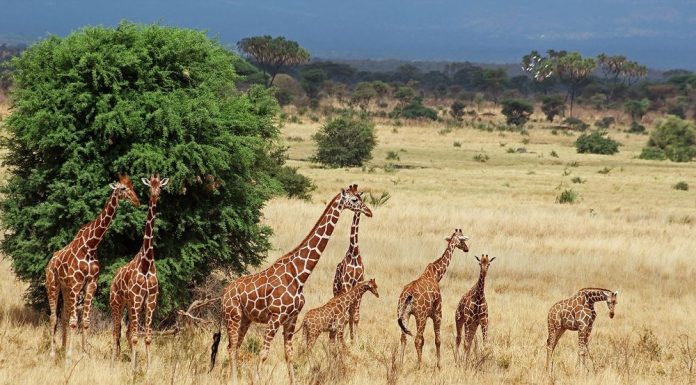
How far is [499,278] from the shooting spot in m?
20.0

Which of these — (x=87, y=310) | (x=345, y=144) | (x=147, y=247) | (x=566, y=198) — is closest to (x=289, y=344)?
(x=147, y=247)

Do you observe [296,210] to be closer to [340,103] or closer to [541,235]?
[541,235]

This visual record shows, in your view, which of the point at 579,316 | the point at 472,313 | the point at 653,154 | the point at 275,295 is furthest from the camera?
the point at 653,154

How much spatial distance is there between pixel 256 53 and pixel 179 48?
122 m

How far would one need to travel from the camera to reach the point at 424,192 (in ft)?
126

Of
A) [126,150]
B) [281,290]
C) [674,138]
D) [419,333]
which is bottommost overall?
[674,138]

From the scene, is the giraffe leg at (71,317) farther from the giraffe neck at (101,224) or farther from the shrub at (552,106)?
the shrub at (552,106)

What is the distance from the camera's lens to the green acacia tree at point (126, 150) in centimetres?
1249

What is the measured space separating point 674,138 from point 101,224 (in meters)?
62.3

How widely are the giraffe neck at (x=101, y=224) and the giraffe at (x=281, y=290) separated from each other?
167cm

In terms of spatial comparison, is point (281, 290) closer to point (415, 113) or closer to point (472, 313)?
point (472, 313)

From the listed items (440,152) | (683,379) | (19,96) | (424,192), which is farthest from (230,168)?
(440,152)

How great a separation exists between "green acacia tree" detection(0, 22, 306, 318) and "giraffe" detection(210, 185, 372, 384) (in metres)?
3.24

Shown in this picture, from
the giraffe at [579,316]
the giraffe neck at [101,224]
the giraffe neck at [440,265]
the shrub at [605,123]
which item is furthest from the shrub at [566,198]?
the shrub at [605,123]
